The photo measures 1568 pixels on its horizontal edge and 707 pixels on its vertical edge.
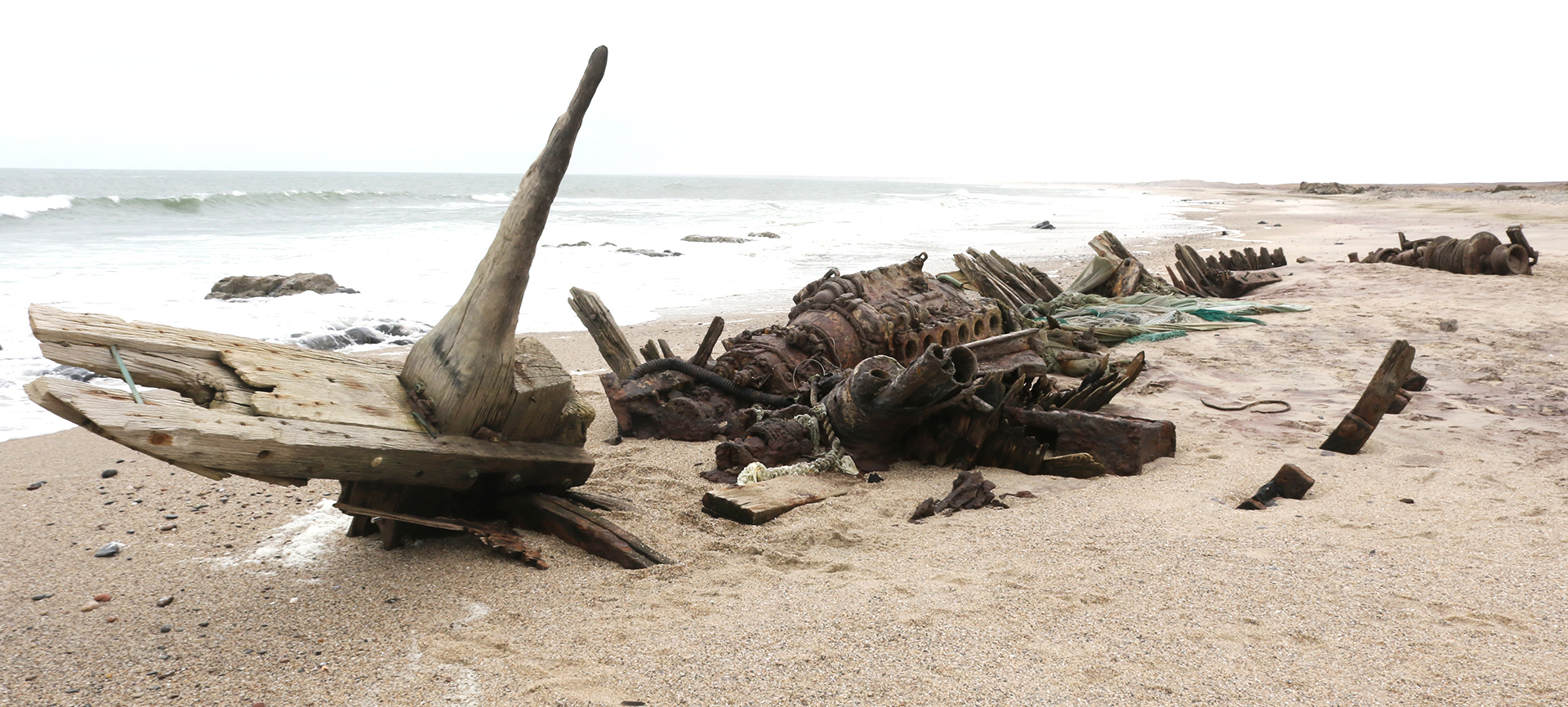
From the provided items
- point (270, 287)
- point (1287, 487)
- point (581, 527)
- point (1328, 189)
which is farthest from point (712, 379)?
point (1328, 189)

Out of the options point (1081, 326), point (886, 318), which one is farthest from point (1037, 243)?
point (886, 318)

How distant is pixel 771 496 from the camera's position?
A: 14.2ft

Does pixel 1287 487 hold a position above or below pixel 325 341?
above

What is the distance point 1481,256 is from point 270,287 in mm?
16719

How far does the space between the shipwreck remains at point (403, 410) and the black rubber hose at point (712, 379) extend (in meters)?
1.55

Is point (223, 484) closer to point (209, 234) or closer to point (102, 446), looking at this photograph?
point (102, 446)

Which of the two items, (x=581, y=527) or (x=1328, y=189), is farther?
(x=1328, y=189)

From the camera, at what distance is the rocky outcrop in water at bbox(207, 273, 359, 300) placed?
1218cm

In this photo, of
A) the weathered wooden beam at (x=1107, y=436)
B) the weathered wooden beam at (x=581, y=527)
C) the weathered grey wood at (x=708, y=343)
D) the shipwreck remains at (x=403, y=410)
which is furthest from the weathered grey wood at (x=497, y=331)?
the weathered wooden beam at (x=1107, y=436)

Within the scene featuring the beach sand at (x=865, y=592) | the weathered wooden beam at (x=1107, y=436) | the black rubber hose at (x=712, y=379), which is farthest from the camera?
the black rubber hose at (x=712, y=379)

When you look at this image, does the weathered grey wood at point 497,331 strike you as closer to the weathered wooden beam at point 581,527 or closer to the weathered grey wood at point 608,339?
the weathered wooden beam at point 581,527

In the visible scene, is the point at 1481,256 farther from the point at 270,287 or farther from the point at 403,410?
the point at 270,287

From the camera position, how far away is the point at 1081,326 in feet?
26.8

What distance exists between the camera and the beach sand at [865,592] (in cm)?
257
